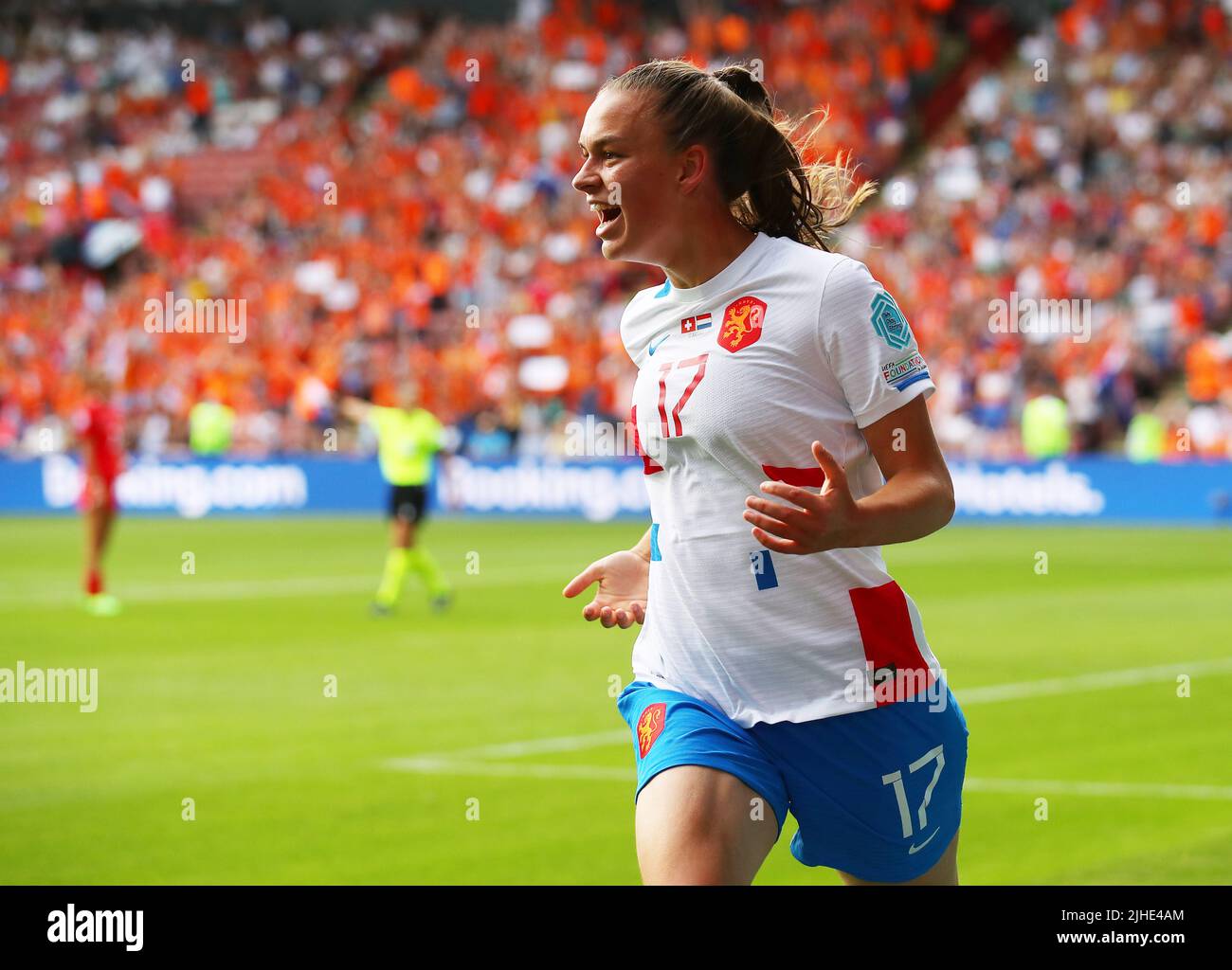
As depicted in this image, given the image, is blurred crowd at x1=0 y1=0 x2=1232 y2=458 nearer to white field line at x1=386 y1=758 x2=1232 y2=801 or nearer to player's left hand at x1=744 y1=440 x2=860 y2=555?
white field line at x1=386 y1=758 x2=1232 y2=801

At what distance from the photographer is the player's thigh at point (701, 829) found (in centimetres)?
411

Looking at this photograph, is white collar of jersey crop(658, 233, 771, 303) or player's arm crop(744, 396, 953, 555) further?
white collar of jersey crop(658, 233, 771, 303)

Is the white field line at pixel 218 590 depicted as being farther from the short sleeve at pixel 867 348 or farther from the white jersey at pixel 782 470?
the short sleeve at pixel 867 348

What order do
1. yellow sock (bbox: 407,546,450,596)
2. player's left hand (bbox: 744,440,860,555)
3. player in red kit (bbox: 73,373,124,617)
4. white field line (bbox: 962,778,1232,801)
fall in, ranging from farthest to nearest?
player in red kit (bbox: 73,373,124,617)
yellow sock (bbox: 407,546,450,596)
white field line (bbox: 962,778,1232,801)
player's left hand (bbox: 744,440,860,555)

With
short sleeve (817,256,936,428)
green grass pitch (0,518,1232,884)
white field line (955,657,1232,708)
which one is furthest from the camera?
white field line (955,657,1232,708)

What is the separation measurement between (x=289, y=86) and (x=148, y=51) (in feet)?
16.0

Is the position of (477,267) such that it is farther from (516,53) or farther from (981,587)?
(981,587)

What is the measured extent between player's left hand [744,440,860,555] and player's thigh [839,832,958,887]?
91 cm

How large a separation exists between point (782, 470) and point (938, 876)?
1021 millimetres

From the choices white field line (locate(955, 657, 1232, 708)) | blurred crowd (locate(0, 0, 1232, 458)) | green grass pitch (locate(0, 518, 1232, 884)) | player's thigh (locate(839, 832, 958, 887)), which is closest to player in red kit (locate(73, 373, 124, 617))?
green grass pitch (locate(0, 518, 1232, 884))

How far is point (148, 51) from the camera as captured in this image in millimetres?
48312

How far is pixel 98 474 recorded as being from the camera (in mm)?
19125

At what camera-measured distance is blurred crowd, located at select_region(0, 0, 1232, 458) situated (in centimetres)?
3083
